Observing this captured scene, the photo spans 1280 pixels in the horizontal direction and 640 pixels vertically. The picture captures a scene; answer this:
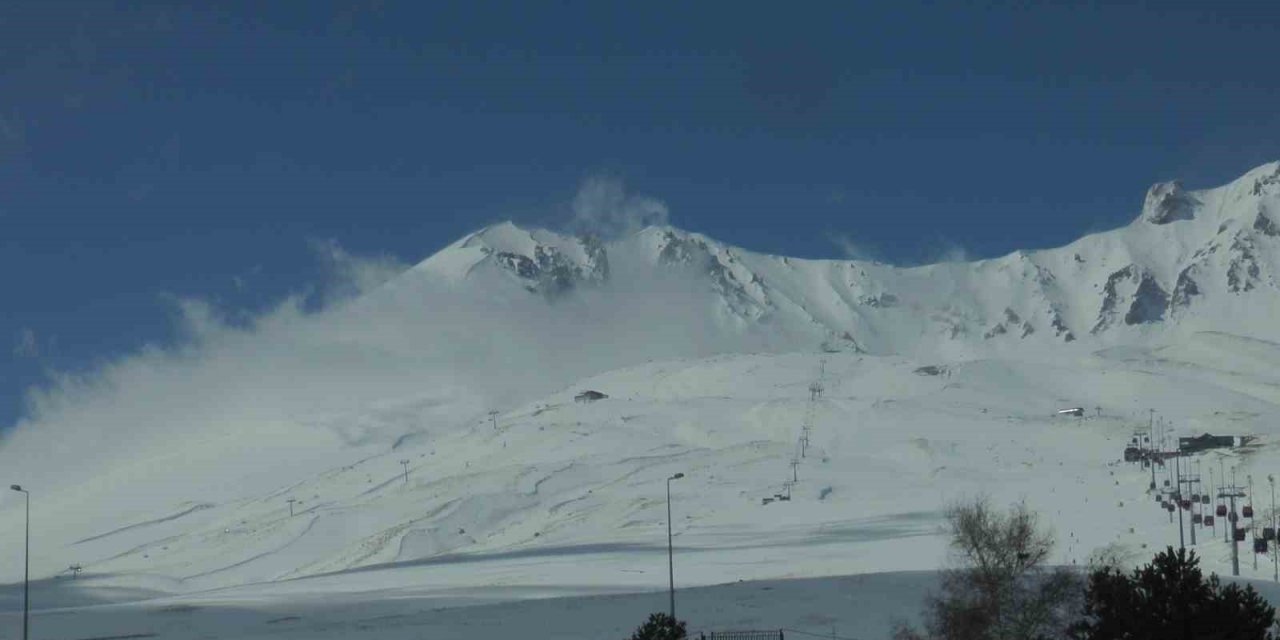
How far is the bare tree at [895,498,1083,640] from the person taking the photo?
151 feet

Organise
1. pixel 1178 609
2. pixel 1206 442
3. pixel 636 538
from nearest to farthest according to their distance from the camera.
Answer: pixel 1178 609, pixel 636 538, pixel 1206 442

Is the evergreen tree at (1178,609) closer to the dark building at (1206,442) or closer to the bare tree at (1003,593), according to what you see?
the bare tree at (1003,593)

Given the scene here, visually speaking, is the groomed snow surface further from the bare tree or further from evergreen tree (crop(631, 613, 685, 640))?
evergreen tree (crop(631, 613, 685, 640))

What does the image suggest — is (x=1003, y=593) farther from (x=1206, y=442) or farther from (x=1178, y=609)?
(x=1206, y=442)

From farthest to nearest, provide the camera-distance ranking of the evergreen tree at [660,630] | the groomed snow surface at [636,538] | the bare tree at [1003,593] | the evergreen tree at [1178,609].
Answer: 1. the groomed snow surface at [636,538]
2. the bare tree at [1003,593]
3. the evergreen tree at [660,630]
4. the evergreen tree at [1178,609]

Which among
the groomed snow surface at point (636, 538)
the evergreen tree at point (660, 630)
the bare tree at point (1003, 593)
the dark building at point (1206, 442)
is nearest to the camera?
the evergreen tree at point (660, 630)

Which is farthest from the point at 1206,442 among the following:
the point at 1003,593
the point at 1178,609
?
the point at 1178,609

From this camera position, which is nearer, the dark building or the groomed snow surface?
the groomed snow surface

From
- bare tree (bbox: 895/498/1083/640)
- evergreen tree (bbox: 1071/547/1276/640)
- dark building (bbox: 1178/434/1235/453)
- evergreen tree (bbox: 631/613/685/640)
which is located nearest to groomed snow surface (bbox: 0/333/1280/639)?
dark building (bbox: 1178/434/1235/453)

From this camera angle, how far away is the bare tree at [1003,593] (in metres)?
45.9

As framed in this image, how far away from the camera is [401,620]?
7262 centimetres

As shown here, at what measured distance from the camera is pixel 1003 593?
46.6 m

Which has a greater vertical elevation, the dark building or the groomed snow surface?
the dark building

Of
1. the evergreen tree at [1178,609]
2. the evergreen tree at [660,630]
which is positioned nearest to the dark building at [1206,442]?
the evergreen tree at [660,630]
